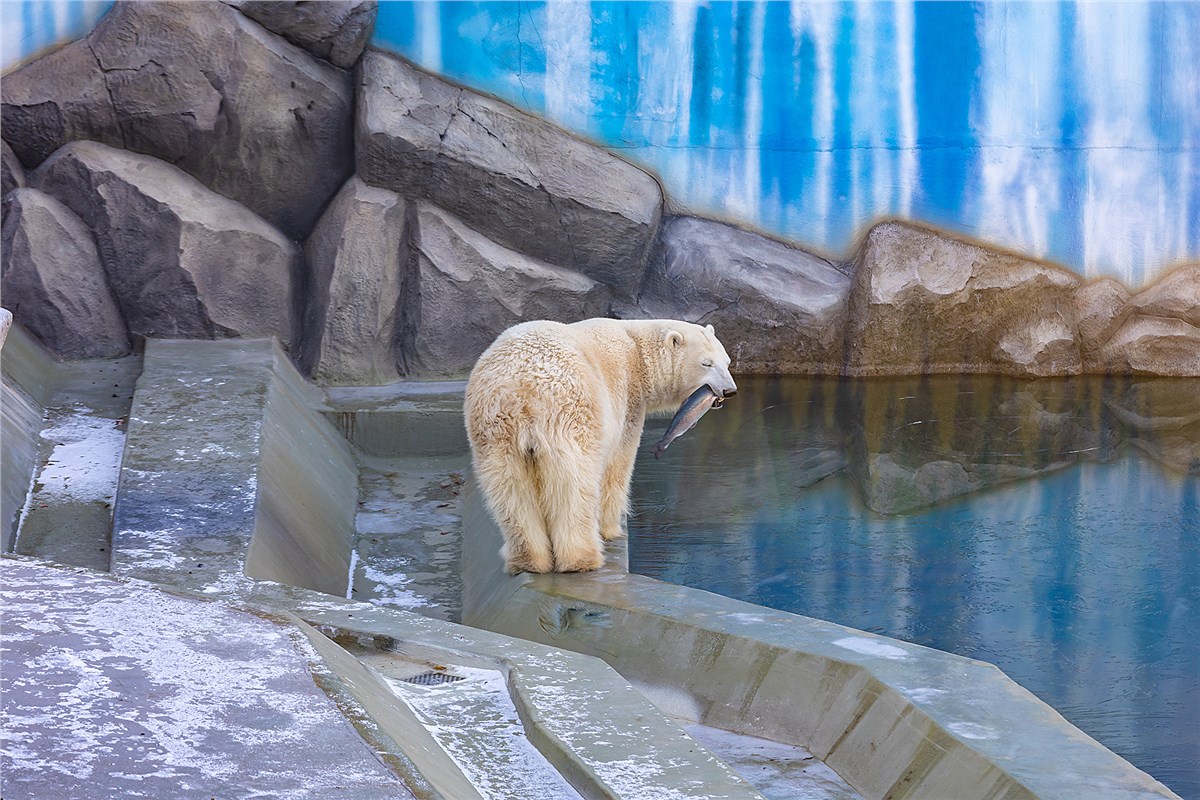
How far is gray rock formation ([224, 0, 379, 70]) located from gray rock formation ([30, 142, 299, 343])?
1346 mm

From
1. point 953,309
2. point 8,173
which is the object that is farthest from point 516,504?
point 953,309

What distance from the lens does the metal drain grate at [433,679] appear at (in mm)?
3945

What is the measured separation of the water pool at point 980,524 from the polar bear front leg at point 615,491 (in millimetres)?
860

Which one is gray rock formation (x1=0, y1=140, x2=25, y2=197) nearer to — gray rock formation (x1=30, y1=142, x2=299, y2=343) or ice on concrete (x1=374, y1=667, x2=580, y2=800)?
gray rock formation (x1=30, y1=142, x2=299, y2=343)

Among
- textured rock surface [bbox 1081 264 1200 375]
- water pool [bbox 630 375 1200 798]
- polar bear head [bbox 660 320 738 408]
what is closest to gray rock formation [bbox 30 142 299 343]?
water pool [bbox 630 375 1200 798]

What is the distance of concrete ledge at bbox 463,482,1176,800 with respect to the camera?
12.2 ft

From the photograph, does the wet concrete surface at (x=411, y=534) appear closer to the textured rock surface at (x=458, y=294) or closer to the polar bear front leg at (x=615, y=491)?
the polar bear front leg at (x=615, y=491)

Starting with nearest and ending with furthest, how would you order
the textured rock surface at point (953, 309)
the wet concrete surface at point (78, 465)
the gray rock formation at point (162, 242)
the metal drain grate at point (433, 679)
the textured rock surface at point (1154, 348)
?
the metal drain grate at point (433, 679), the wet concrete surface at point (78, 465), the gray rock formation at point (162, 242), the textured rock surface at point (953, 309), the textured rock surface at point (1154, 348)

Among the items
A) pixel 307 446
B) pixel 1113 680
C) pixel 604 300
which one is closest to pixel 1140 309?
pixel 604 300

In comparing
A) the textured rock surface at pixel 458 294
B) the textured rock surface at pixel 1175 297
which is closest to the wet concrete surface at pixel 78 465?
the textured rock surface at pixel 458 294

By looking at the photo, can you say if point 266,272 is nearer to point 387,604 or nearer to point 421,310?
point 421,310

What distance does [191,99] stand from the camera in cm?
943

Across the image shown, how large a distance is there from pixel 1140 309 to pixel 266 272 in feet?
25.7

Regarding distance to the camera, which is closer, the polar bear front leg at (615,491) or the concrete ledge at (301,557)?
the concrete ledge at (301,557)
